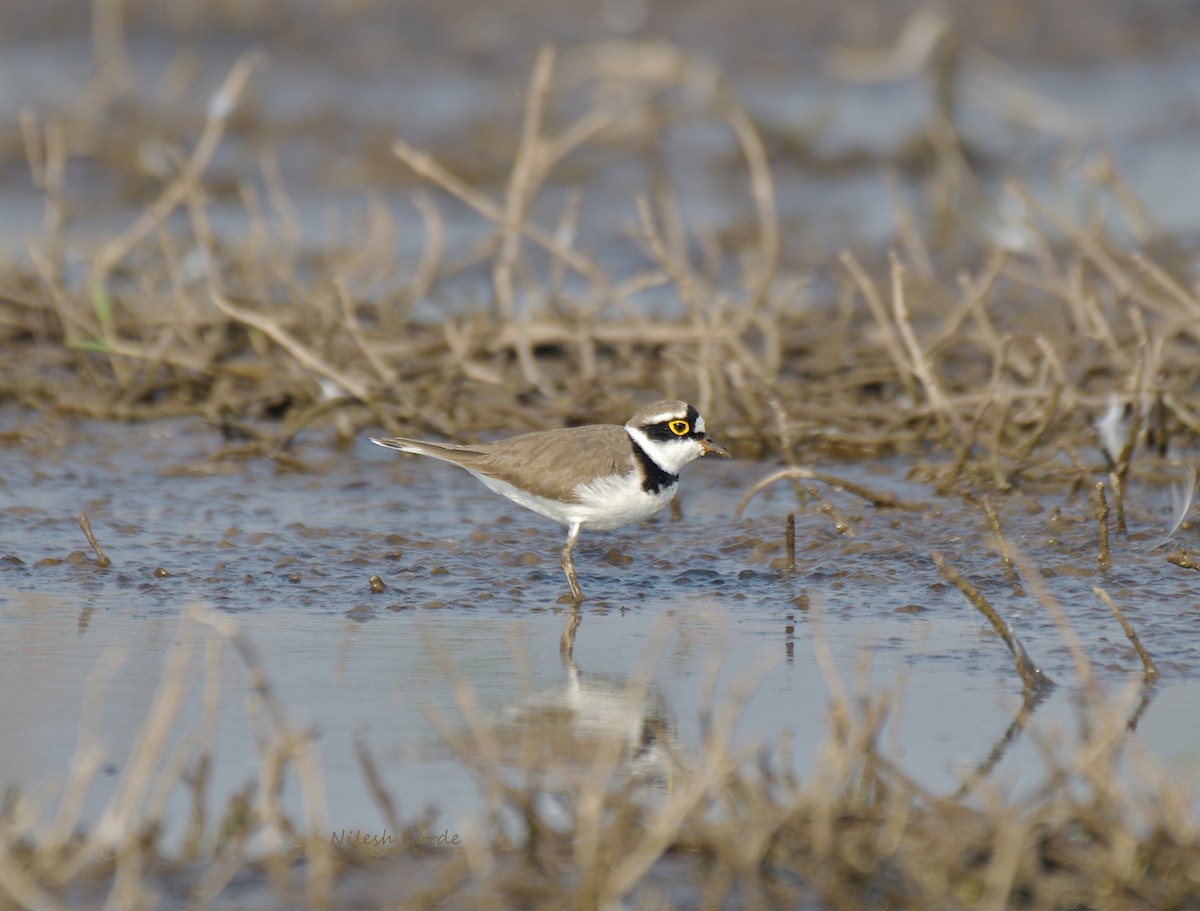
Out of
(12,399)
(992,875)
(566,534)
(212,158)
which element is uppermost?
(212,158)

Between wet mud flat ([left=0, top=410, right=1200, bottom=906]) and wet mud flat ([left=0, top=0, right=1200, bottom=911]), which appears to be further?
wet mud flat ([left=0, top=410, right=1200, bottom=906])

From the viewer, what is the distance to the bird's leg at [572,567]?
6.13 meters

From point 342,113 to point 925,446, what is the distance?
32.2 ft

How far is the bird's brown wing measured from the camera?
20.7ft

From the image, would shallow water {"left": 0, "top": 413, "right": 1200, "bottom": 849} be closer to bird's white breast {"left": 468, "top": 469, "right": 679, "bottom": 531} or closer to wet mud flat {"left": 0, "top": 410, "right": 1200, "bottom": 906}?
wet mud flat {"left": 0, "top": 410, "right": 1200, "bottom": 906}

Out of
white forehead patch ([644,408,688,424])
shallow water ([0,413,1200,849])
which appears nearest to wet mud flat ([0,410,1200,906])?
shallow water ([0,413,1200,849])

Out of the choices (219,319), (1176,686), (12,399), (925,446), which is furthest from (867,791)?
(12,399)

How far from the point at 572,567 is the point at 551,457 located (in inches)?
16.5

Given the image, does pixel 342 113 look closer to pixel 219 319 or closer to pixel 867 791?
pixel 219 319

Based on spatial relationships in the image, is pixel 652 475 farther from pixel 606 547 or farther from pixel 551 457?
pixel 606 547

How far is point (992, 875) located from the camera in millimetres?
3352

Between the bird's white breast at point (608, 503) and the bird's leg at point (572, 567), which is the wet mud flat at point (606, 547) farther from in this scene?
the bird's white breast at point (608, 503)

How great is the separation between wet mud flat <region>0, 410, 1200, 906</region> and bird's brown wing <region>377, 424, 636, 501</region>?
1.13ft

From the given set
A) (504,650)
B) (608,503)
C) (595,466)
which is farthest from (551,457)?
(504,650)
